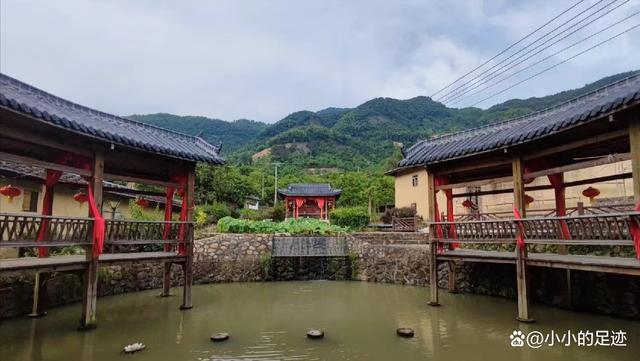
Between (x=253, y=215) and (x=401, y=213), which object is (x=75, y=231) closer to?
(x=253, y=215)

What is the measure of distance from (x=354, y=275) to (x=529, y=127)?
32.8 ft

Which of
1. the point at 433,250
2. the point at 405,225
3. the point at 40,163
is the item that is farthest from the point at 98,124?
the point at 405,225

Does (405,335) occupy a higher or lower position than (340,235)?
lower

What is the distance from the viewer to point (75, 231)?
26.1ft

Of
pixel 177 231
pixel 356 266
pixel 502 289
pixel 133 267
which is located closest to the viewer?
pixel 177 231

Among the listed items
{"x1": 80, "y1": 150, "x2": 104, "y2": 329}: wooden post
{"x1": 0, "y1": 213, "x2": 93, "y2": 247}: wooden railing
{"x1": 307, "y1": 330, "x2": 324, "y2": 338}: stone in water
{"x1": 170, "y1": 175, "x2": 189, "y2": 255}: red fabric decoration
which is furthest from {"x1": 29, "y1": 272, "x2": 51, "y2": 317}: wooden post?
{"x1": 307, "y1": 330, "x2": 324, "y2": 338}: stone in water

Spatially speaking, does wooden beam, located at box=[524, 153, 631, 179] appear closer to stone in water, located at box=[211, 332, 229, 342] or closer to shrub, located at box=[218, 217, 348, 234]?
stone in water, located at box=[211, 332, 229, 342]

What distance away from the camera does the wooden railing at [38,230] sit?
6.70 m

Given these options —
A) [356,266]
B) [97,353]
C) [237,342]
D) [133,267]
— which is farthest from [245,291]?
[97,353]

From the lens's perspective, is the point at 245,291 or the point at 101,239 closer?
the point at 101,239

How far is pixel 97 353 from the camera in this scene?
6.82 metres

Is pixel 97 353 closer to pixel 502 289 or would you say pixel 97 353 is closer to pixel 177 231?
pixel 177 231

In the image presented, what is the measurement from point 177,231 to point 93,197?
8.66 ft

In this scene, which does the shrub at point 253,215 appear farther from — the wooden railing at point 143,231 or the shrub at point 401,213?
the wooden railing at point 143,231
